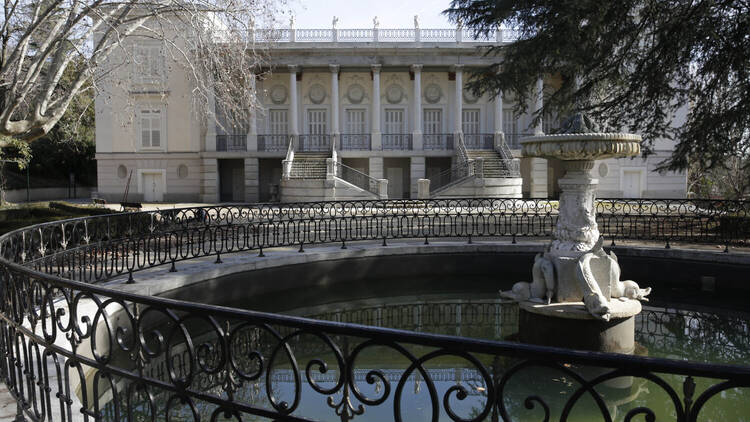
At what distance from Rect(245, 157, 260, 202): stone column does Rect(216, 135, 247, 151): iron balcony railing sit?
1150mm

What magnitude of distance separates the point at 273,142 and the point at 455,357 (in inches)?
1077

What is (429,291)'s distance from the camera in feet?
36.7

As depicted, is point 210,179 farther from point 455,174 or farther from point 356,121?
point 455,174

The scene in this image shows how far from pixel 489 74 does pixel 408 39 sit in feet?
53.5

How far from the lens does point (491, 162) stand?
29.7 meters

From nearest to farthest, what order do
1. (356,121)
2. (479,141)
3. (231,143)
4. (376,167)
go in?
(376,167) → (231,143) → (479,141) → (356,121)

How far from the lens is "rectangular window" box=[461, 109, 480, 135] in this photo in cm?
3394

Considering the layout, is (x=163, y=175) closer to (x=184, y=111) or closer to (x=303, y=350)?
(x=184, y=111)

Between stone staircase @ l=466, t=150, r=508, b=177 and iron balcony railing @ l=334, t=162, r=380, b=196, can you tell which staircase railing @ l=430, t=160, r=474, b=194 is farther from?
iron balcony railing @ l=334, t=162, r=380, b=196

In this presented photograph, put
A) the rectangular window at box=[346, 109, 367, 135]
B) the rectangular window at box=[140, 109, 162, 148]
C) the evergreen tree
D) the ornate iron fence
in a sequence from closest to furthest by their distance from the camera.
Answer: the ornate iron fence, the evergreen tree, the rectangular window at box=[140, 109, 162, 148], the rectangular window at box=[346, 109, 367, 135]

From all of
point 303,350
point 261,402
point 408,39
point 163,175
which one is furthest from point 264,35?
point 163,175

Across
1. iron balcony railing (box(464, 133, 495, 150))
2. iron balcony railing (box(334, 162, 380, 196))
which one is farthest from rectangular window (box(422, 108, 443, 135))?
iron balcony railing (box(334, 162, 380, 196))

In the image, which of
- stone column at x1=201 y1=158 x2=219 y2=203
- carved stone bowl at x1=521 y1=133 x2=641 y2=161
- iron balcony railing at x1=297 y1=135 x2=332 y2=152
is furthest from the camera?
Answer: iron balcony railing at x1=297 y1=135 x2=332 y2=152

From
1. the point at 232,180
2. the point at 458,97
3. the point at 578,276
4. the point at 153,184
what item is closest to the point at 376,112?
the point at 458,97
